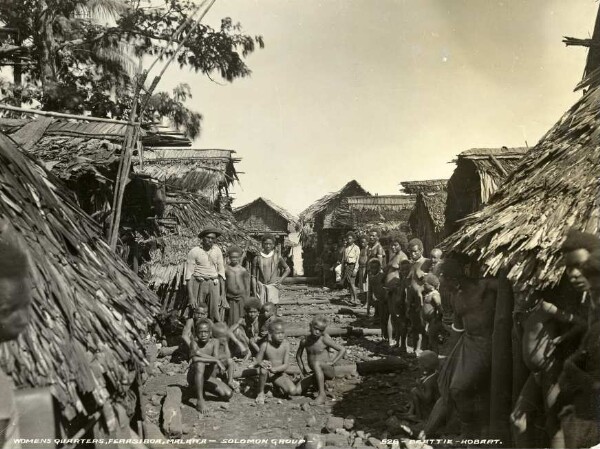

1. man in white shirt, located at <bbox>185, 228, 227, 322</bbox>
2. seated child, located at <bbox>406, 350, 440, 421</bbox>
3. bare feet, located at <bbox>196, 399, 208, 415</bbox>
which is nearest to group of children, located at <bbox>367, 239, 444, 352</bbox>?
seated child, located at <bbox>406, 350, 440, 421</bbox>

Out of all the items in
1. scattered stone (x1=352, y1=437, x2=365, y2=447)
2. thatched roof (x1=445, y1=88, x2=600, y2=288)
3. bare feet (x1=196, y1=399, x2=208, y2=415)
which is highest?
thatched roof (x1=445, y1=88, x2=600, y2=288)

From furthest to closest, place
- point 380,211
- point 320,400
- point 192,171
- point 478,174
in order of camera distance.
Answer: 1. point 380,211
2. point 192,171
3. point 478,174
4. point 320,400

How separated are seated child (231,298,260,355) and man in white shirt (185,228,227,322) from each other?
0.48 metres

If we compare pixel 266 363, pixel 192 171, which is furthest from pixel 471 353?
pixel 192 171

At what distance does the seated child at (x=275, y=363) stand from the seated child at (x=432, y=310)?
2.43 meters

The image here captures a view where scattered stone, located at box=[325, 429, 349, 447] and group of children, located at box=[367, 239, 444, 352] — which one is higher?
group of children, located at box=[367, 239, 444, 352]

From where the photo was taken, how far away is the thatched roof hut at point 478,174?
9.12 metres

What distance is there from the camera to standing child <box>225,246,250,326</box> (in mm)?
9875

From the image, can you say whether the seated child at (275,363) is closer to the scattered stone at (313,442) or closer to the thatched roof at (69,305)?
the scattered stone at (313,442)

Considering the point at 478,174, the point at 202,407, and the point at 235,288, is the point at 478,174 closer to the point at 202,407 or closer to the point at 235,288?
the point at 235,288

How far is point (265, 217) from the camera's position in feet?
116

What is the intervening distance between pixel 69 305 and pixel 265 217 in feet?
104

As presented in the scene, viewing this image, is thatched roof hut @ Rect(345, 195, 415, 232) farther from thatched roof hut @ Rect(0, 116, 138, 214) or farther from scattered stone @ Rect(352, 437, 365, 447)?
scattered stone @ Rect(352, 437, 365, 447)

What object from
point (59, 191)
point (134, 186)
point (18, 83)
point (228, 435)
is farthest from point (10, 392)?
point (18, 83)
